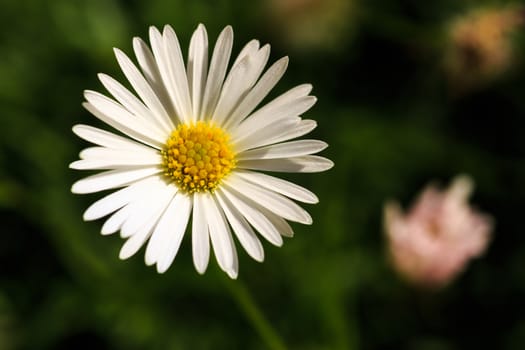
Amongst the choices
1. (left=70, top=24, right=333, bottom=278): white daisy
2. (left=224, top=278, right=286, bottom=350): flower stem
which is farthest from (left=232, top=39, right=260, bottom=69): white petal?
(left=224, top=278, right=286, bottom=350): flower stem

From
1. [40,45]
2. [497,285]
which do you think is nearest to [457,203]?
[497,285]

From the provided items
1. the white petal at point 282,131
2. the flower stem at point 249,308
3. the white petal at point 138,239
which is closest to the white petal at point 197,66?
the white petal at point 282,131

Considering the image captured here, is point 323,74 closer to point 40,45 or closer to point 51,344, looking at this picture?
point 40,45

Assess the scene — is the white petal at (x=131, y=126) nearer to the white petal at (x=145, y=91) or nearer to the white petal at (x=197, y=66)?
the white petal at (x=145, y=91)

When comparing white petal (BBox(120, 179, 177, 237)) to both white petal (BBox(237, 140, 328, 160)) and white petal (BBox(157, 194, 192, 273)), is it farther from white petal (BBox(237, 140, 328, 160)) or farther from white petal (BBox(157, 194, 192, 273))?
white petal (BBox(237, 140, 328, 160))

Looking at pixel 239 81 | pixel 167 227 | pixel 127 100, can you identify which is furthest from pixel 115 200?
pixel 239 81

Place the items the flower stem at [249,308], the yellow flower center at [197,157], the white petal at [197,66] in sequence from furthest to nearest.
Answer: the yellow flower center at [197,157] → the flower stem at [249,308] → the white petal at [197,66]
